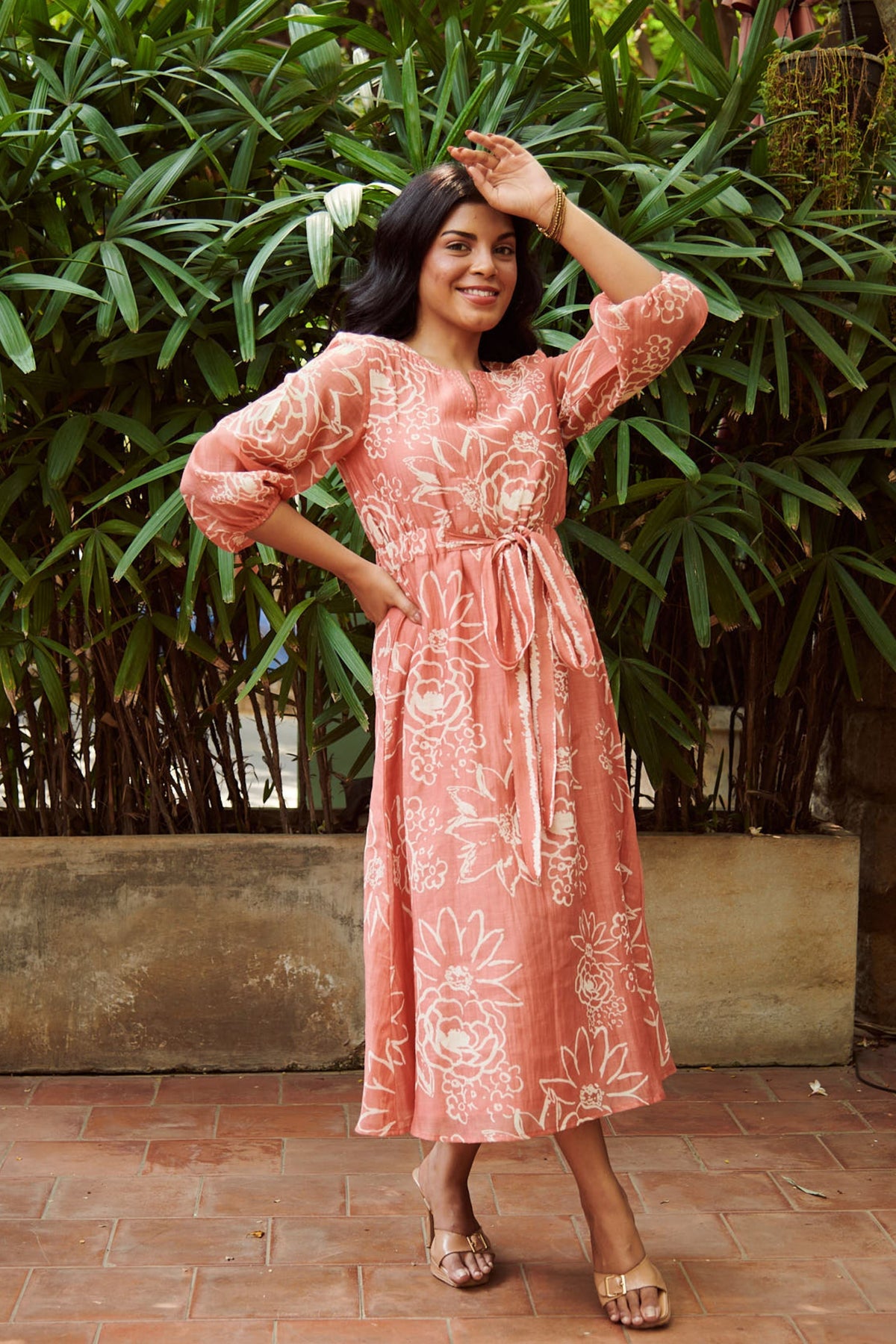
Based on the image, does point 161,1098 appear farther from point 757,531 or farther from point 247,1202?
point 757,531

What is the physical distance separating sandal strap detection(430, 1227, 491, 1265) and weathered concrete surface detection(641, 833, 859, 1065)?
991mm

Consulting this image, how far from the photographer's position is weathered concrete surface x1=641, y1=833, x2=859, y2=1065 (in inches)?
124

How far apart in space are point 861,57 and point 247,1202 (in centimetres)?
256

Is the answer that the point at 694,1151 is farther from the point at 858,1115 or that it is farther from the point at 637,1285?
the point at 637,1285

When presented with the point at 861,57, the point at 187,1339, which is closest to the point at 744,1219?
the point at 187,1339

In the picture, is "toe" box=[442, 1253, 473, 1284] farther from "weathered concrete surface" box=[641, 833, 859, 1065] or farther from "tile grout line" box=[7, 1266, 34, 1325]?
"weathered concrete surface" box=[641, 833, 859, 1065]

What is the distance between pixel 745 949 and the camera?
10.4 feet

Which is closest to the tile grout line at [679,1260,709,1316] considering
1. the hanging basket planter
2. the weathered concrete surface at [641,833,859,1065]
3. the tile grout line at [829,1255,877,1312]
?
the tile grout line at [829,1255,877,1312]

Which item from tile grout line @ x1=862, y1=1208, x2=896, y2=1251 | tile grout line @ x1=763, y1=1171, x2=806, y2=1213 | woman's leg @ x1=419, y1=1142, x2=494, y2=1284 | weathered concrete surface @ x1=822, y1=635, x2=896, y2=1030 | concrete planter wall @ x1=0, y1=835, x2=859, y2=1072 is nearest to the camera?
woman's leg @ x1=419, y1=1142, x2=494, y2=1284

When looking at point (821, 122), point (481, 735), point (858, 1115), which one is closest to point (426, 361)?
point (481, 735)

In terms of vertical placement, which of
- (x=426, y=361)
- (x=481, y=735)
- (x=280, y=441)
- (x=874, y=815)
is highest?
(x=426, y=361)

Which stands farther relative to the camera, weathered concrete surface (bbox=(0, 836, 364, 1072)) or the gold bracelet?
weathered concrete surface (bbox=(0, 836, 364, 1072))

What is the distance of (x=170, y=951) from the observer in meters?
3.10

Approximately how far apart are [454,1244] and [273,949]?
1.00 meters
